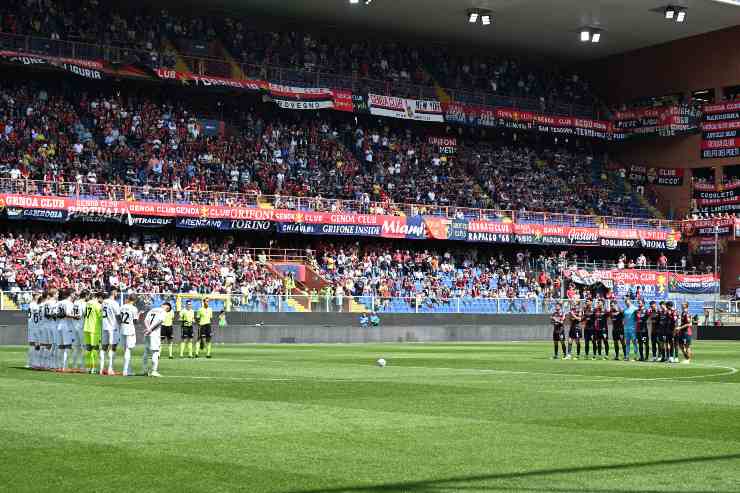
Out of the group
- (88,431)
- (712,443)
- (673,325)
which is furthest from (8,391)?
(673,325)

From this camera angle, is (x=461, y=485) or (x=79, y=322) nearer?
(x=461, y=485)

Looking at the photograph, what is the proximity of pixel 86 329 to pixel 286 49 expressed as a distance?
45.6m

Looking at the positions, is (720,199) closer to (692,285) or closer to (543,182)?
(692,285)

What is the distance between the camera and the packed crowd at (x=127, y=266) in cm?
4556

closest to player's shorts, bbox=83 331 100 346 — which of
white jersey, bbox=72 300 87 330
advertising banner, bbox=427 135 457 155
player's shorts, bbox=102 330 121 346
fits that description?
player's shorts, bbox=102 330 121 346

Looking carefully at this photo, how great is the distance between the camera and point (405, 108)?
225 ft

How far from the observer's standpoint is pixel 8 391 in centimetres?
Answer: 1958

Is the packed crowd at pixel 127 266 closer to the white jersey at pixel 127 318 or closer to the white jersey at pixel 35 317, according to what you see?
the white jersey at pixel 35 317

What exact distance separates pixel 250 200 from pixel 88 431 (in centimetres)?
4461

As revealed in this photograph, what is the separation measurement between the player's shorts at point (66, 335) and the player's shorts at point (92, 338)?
1.78 feet

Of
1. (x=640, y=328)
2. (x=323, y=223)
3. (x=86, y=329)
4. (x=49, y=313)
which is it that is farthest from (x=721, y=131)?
(x=49, y=313)

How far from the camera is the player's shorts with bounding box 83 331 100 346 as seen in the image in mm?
24781

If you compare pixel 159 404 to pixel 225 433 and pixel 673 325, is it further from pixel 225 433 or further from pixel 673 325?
pixel 673 325

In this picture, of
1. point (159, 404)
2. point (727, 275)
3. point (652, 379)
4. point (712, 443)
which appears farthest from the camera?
point (727, 275)
